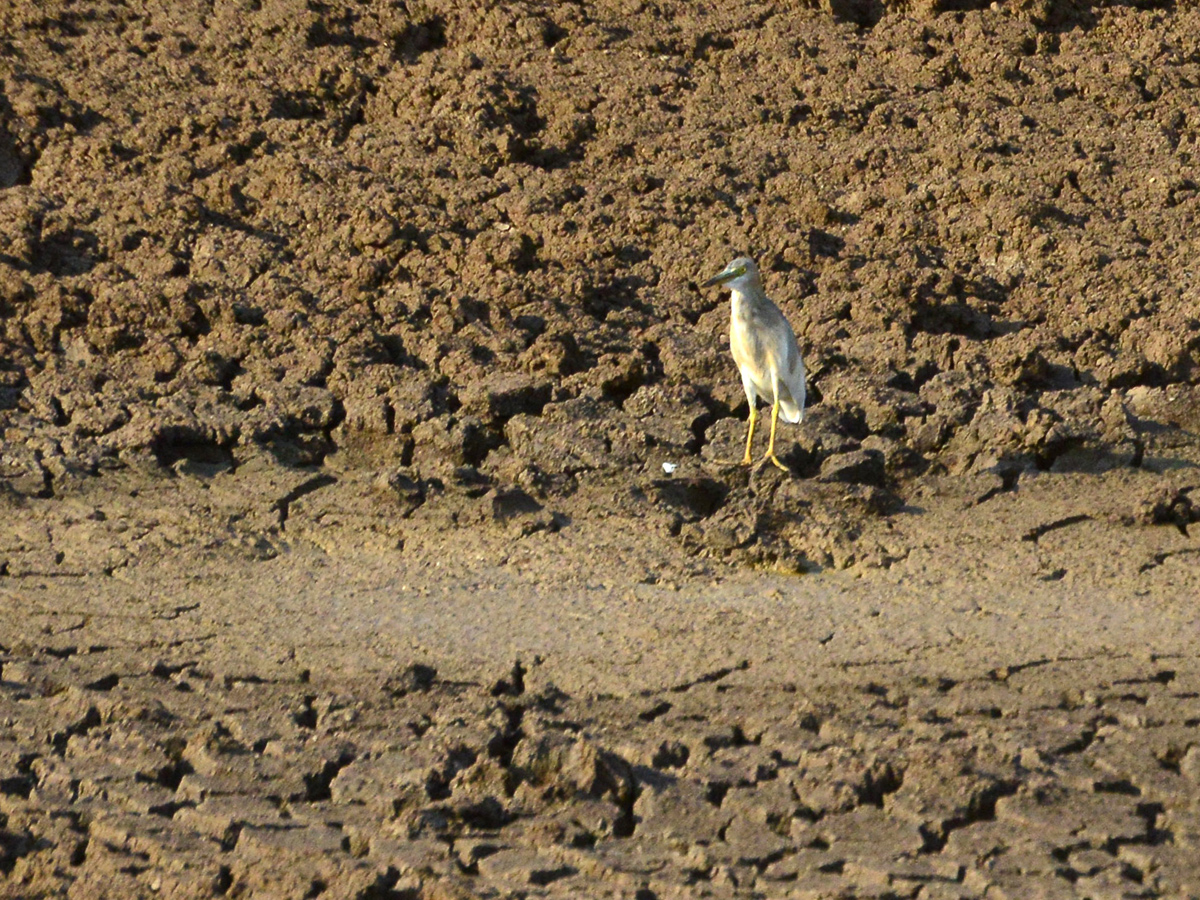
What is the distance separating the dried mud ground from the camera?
3652mm

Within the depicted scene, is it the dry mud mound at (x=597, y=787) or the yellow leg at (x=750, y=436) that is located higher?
the yellow leg at (x=750, y=436)

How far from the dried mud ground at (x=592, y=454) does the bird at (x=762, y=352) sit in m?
0.17

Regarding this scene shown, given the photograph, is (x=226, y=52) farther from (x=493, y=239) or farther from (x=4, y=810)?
Answer: (x=4, y=810)

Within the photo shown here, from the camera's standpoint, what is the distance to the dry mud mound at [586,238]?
5.95m

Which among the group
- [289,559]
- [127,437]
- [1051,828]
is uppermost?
[127,437]

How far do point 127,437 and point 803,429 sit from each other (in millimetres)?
2711

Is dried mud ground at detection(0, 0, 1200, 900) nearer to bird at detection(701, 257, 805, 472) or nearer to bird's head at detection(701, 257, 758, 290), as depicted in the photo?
bird at detection(701, 257, 805, 472)

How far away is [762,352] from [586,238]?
1558 mm

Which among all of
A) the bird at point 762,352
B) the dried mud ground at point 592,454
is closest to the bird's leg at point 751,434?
the bird at point 762,352

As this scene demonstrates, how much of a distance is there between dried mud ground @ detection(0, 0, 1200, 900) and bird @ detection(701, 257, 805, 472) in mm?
174

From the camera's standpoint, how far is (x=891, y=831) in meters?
3.53

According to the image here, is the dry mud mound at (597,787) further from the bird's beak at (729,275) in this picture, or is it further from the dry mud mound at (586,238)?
the bird's beak at (729,275)

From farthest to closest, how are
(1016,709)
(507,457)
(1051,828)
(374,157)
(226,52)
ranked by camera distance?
(226,52) → (374,157) → (507,457) → (1016,709) → (1051,828)

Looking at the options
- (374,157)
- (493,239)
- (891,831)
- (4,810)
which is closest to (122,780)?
(4,810)
